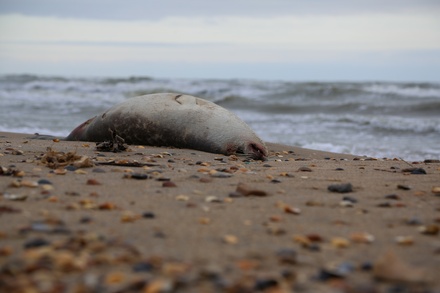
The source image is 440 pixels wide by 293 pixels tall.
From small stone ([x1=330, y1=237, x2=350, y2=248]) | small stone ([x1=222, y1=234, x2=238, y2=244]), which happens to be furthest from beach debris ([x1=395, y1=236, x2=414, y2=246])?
small stone ([x1=222, y1=234, x2=238, y2=244])

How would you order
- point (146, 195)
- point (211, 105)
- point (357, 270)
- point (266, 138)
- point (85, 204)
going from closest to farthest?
point (357, 270) → point (85, 204) → point (146, 195) → point (211, 105) → point (266, 138)

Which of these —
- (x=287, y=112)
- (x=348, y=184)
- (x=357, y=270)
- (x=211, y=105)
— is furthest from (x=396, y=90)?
(x=357, y=270)

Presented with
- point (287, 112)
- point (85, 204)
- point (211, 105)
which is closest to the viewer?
point (85, 204)

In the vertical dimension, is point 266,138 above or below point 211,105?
below

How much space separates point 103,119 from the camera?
23.2 ft

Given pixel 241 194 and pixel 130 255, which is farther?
pixel 241 194

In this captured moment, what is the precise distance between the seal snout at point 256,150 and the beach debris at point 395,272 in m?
3.90

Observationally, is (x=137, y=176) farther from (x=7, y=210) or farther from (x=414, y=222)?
(x=414, y=222)

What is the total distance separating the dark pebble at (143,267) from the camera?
232 cm

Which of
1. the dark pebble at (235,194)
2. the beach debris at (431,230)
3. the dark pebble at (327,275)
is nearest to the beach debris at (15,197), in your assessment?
the dark pebble at (235,194)

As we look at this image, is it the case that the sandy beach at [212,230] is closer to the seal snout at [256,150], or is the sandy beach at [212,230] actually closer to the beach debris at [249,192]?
the beach debris at [249,192]

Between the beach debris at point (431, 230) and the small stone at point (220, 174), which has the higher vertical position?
the beach debris at point (431, 230)

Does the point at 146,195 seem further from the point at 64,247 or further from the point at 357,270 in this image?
the point at 357,270

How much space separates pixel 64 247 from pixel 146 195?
115 centimetres
